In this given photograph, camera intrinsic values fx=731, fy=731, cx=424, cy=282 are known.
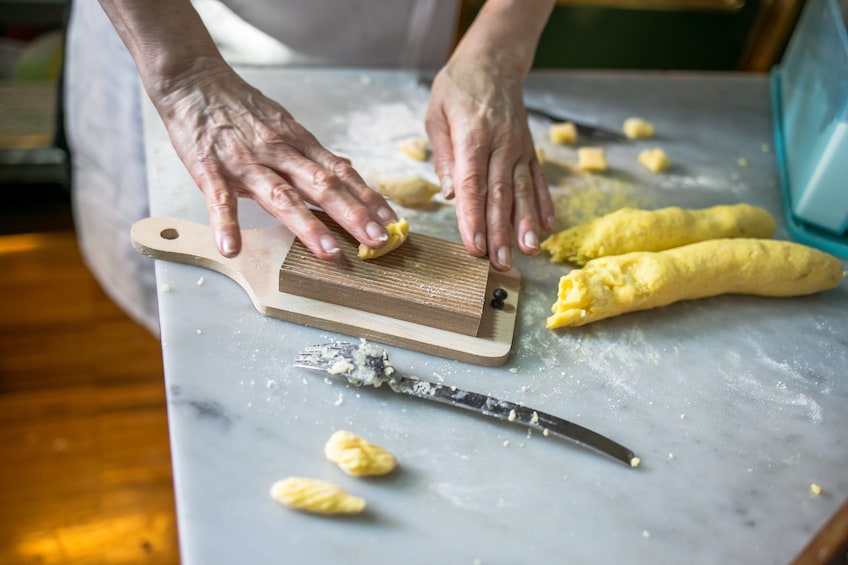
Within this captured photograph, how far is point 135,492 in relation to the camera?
2.12 meters

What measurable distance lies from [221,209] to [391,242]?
11.9 inches

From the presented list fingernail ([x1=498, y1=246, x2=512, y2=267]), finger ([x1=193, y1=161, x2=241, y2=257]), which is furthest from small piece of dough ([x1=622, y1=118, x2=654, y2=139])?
finger ([x1=193, y1=161, x2=241, y2=257])

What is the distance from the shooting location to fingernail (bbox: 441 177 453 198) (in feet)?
5.12

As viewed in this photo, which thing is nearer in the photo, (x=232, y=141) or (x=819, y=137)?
(x=232, y=141)

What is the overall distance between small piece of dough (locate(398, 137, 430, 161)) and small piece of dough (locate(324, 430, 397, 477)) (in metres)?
0.82

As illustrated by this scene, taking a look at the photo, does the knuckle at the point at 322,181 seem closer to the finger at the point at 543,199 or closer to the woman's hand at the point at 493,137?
the woman's hand at the point at 493,137

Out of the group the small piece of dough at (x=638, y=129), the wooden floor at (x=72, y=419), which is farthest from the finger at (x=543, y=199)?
the wooden floor at (x=72, y=419)

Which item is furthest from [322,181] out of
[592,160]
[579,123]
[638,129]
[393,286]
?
[638,129]

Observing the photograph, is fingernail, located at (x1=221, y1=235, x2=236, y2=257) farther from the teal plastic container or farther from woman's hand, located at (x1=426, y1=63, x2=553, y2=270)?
the teal plastic container

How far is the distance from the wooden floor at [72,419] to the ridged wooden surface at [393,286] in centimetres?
117

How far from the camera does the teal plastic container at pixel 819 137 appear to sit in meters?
1.60

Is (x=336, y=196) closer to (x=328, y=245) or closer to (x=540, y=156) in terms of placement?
(x=328, y=245)

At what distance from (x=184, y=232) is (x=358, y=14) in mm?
885

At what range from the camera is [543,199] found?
5.19 ft
